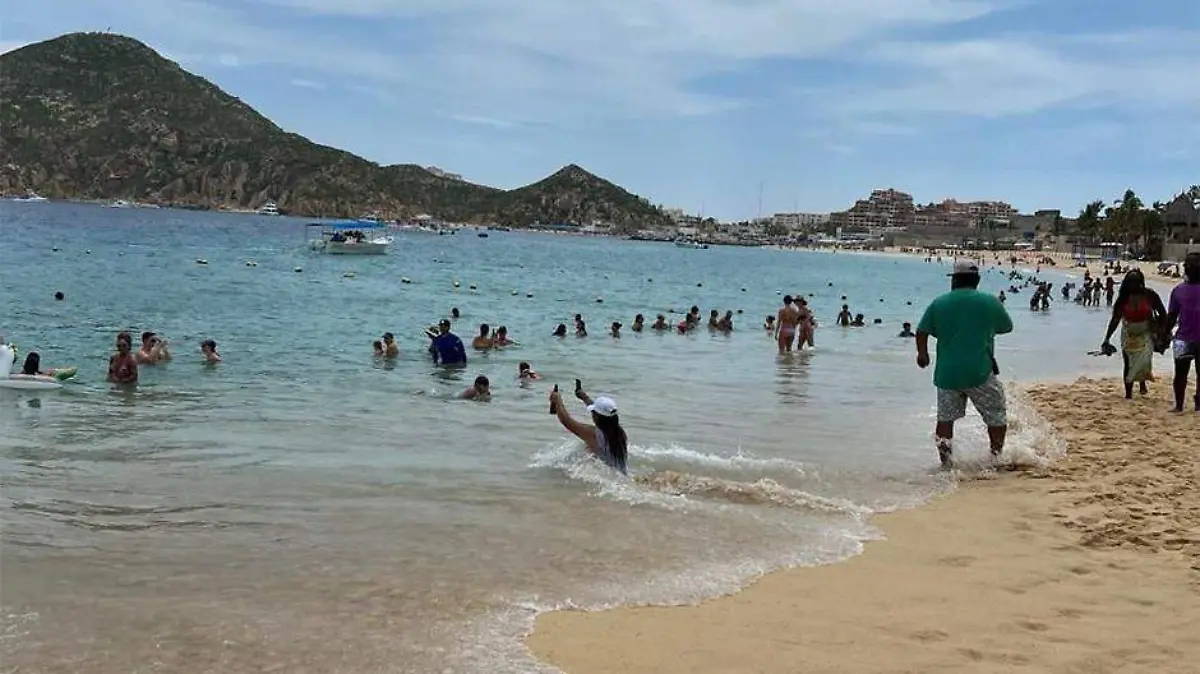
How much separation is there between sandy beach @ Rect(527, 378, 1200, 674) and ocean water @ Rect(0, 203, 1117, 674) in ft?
0.99

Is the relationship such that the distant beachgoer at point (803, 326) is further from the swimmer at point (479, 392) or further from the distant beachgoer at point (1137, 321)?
the swimmer at point (479, 392)

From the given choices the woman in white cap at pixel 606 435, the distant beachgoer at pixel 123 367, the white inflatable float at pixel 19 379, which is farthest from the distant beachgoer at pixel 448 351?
the woman in white cap at pixel 606 435

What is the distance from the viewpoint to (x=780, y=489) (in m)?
7.86

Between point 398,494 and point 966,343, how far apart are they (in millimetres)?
4792

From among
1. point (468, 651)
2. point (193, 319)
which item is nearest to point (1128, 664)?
point (468, 651)

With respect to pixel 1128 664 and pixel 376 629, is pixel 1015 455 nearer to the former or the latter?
pixel 1128 664

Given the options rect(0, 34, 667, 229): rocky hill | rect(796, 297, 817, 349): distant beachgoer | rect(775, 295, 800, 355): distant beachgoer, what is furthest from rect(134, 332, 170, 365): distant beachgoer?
rect(0, 34, 667, 229): rocky hill

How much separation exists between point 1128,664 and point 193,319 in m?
24.6

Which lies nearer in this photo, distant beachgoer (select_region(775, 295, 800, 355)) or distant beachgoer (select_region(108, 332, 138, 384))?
distant beachgoer (select_region(108, 332, 138, 384))

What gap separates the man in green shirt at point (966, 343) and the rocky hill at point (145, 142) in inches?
5465

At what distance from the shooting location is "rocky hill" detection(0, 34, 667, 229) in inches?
5694

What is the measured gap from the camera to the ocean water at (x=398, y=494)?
486 cm

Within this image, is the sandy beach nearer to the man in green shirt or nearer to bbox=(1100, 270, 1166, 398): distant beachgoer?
the man in green shirt

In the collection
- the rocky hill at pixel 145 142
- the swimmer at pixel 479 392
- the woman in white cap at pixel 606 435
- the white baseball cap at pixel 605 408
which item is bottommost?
the swimmer at pixel 479 392
